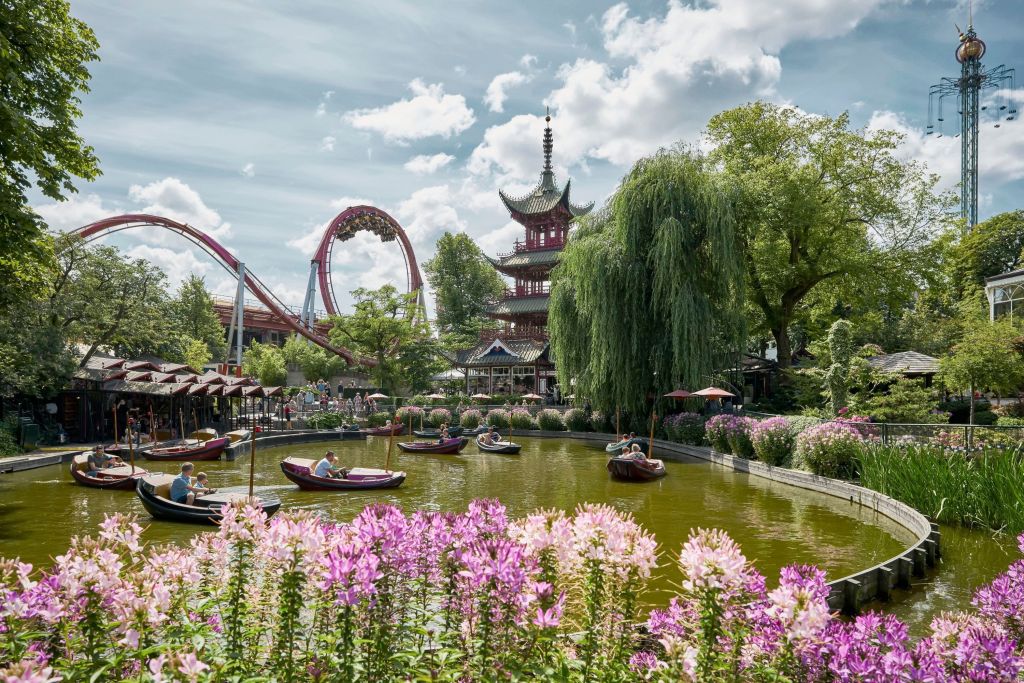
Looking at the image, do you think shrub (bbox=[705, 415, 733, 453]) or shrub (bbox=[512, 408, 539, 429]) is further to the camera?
shrub (bbox=[512, 408, 539, 429])

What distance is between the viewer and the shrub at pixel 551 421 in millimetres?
31938

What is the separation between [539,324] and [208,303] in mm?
28450

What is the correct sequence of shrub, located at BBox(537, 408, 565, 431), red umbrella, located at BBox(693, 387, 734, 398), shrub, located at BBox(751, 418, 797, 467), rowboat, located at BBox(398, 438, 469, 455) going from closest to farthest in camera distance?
shrub, located at BBox(751, 418, 797, 467), red umbrella, located at BBox(693, 387, 734, 398), rowboat, located at BBox(398, 438, 469, 455), shrub, located at BBox(537, 408, 565, 431)

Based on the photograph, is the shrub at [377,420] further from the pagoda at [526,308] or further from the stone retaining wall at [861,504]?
the pagoda at [526,308]

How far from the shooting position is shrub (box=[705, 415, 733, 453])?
2164 centimetres

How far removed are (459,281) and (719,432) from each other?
42.3 m

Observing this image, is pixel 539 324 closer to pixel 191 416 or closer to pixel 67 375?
pixel 191 416

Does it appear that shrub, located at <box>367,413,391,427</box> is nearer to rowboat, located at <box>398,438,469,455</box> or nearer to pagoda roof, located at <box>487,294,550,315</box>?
rowboat, located at <box>398,438,469,455</box>

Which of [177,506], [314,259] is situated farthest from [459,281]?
[177,506]

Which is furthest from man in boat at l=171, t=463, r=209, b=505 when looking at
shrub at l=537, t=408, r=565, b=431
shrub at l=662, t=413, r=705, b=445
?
shrub at l=537, t=408, r=565, b=431

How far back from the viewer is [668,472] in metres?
19.2

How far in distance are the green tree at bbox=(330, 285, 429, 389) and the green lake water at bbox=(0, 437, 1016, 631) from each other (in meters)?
18.4

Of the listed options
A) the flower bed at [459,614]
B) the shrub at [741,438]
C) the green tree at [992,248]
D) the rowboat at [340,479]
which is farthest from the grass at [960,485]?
the green tree at [992,248]

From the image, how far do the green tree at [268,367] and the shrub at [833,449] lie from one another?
144 ft
